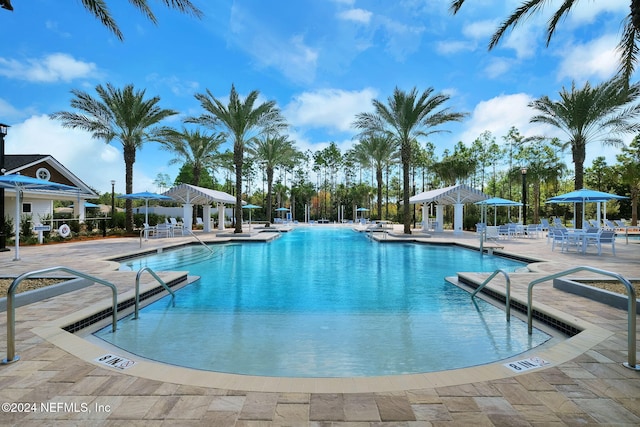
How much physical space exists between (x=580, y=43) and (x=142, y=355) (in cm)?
1544

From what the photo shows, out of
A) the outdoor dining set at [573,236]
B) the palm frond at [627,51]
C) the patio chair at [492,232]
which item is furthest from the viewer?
the patio chair at [492,232]

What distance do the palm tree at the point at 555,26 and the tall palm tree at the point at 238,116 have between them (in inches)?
597

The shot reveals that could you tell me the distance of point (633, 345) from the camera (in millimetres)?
3412

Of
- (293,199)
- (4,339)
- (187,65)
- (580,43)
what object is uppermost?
(187,65)

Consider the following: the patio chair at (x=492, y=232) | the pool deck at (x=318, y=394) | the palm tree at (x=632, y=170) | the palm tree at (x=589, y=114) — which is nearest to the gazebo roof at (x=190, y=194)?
the patio chair at (x=492, y=232)

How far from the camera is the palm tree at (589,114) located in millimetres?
19141

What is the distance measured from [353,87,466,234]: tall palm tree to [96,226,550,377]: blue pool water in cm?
1269

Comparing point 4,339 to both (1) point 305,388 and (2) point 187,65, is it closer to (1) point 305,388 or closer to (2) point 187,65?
(1) point 305,388

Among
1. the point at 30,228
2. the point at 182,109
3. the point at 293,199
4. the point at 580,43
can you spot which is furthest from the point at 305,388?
the point at 293,199

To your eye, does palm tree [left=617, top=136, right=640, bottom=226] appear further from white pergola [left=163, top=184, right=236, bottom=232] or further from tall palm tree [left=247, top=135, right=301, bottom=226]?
Result: white pergola [left=163, top=184, right=236, bottom=232]

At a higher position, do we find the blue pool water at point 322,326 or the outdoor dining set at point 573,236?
the outdoor dining set at point 573,236

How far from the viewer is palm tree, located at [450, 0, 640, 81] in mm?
6770

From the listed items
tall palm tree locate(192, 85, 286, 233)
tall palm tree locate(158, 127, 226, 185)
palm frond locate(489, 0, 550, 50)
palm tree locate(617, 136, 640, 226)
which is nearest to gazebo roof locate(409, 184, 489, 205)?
tall palm tree locate(192, 85, 286, 233)

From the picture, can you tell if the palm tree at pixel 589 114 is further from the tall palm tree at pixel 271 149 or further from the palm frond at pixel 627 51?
the tall palm tree at pixel 271 149
